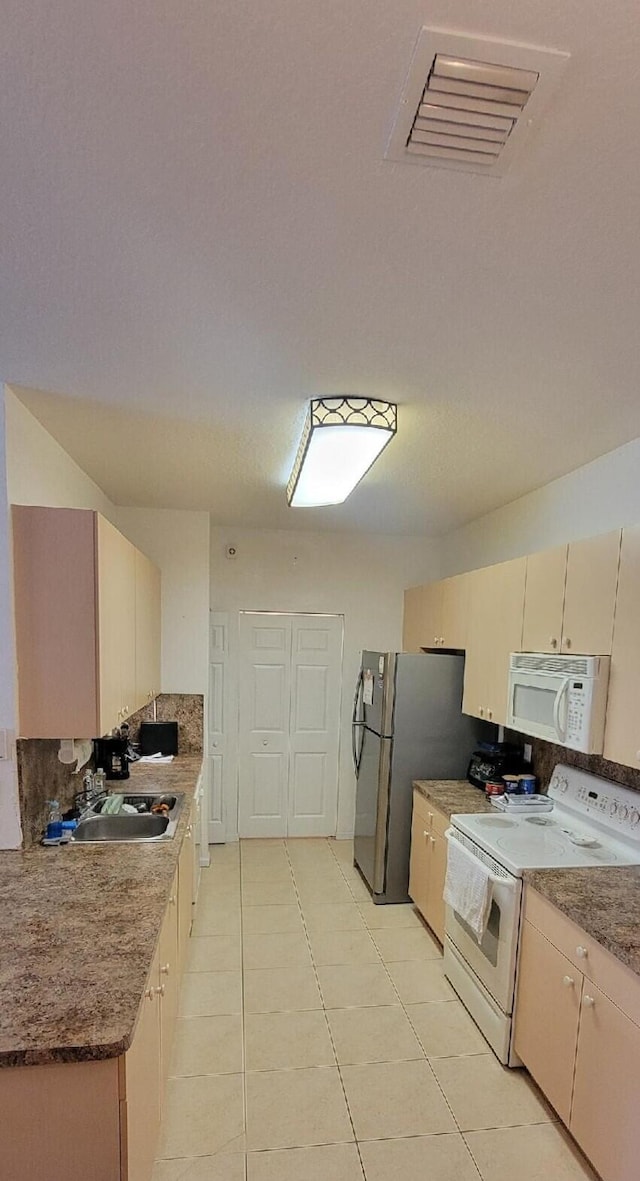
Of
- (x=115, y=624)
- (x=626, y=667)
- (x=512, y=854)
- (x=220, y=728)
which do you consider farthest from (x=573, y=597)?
(x=220, y=728)

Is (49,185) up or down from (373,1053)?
up

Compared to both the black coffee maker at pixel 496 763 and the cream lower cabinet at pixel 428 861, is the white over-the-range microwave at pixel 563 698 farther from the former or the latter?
the cream lower cabinet at pixel 428 861

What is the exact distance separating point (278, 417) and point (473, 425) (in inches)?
30.3

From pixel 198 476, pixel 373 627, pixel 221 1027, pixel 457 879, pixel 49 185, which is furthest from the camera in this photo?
pixel 373 627

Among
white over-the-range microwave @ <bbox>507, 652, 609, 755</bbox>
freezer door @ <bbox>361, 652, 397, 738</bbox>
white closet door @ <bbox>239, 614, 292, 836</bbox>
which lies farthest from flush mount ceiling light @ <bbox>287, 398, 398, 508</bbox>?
white closet door @ <bbox>239, 614, 292, 836</bbox>

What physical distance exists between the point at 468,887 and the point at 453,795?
723 millimetres

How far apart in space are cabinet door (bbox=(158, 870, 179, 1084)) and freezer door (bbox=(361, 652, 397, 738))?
67.0 inches

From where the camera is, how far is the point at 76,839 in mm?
2324

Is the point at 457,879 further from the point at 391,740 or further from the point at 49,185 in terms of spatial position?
the point at 49,185

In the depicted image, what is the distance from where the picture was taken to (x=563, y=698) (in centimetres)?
231

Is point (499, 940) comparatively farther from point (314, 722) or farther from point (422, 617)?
point (314, 722)

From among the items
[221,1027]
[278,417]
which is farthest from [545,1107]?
[278,417]

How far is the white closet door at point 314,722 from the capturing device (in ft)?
15.2

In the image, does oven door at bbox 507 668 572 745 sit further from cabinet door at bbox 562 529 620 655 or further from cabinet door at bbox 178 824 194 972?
cabinet door at bbox 178 824 194 972
